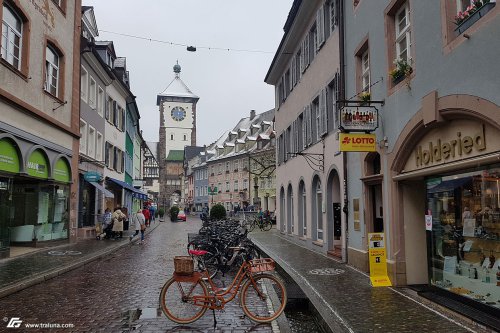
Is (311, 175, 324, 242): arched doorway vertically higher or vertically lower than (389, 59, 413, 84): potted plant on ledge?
lower

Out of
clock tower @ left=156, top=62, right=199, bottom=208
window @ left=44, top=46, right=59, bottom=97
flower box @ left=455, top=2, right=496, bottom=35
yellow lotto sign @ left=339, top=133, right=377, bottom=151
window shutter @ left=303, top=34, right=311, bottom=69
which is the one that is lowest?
yellow lotto sign @ left=339, top=133, right=377, bottom=151

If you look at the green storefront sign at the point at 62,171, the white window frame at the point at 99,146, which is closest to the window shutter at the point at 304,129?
the green storefront sign at the point at 62,171

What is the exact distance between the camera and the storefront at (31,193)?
1362 cm

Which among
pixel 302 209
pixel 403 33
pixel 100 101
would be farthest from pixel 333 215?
pixel 100 101

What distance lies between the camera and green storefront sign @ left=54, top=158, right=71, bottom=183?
58.5ft

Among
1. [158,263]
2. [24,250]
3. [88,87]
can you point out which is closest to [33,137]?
[24,250]

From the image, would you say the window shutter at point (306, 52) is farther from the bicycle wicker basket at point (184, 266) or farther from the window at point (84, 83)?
the bicycle wicker basket at point (184, 266)

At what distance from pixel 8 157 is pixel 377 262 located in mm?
10869

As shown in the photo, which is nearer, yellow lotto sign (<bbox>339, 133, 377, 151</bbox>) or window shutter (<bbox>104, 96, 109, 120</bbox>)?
yellow lotto sign (<bbox>339, 133, 377, 151</bbox>)

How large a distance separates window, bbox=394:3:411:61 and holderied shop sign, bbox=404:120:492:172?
6.30 ft

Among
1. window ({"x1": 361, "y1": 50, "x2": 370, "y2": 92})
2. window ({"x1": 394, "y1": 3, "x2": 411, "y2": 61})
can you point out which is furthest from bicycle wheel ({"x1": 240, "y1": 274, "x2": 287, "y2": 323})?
window ({"x1": 361, "y1": 50, "x2": 370, "y2": 92})

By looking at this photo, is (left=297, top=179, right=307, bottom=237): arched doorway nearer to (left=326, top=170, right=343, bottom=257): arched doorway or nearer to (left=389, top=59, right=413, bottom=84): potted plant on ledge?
(left=326, top=170, right=343, bottom=257): arched doorway

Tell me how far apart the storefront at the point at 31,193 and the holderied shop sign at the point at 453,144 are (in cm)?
1121

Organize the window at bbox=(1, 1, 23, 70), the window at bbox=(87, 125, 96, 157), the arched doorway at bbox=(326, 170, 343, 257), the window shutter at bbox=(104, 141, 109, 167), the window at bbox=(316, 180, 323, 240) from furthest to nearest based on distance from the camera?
the window shutter at bbox=(104, 141, 109, 167), the window at bbox=(87, 125, 96, 157), the window at bbox=(316, 180, 323, 240), the arched doorway at bbox=(326, 170, 343, 257), the window at bbox=(1, 1, 23, 70)
